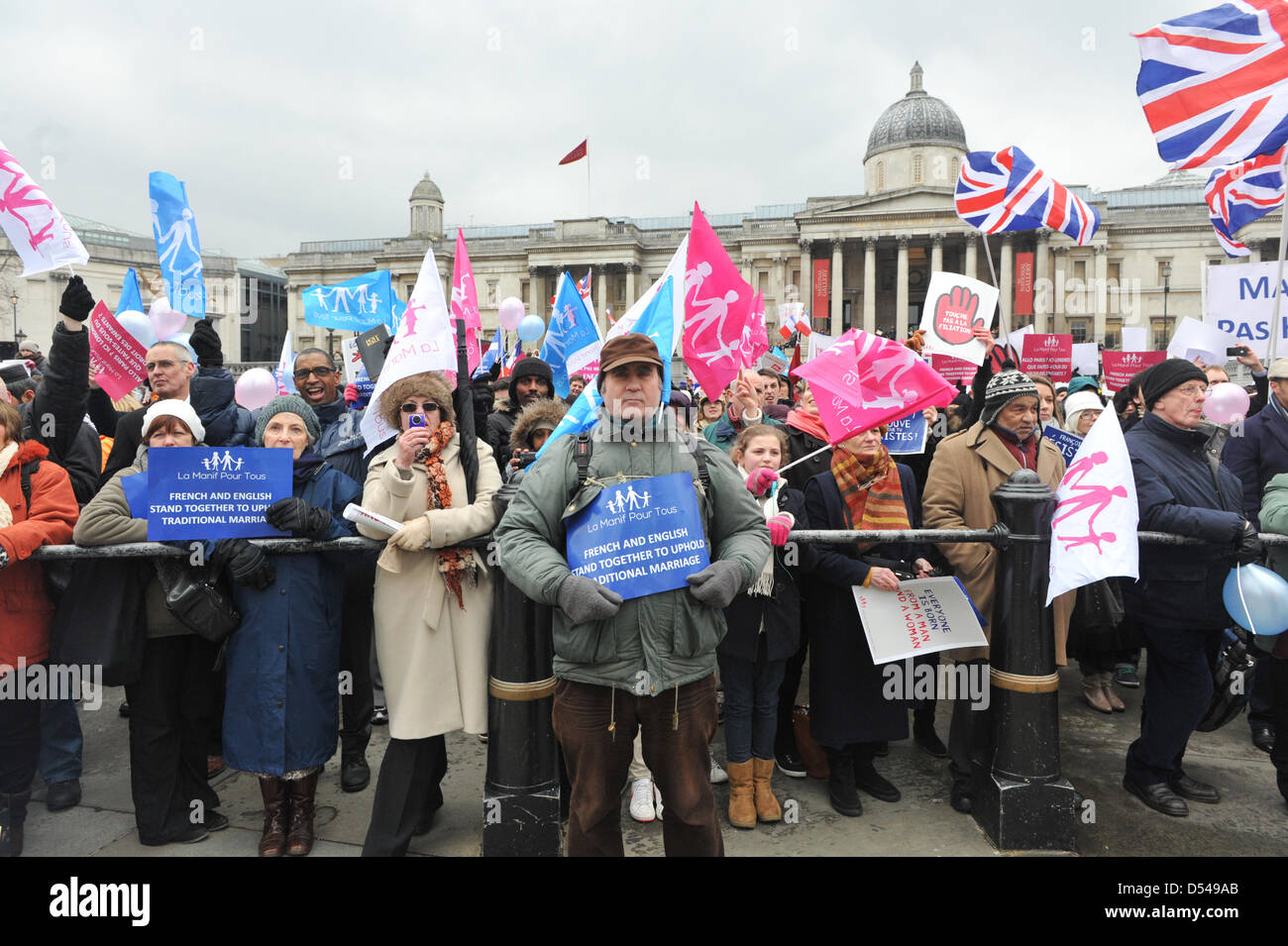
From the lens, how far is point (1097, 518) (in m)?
3.26

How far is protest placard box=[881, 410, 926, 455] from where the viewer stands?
4898mm

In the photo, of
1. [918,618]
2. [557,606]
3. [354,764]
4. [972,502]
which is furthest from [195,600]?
[972,502]

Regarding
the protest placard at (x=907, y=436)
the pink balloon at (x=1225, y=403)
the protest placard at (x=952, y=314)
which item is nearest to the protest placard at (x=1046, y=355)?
the protest placard at (x=952, y=314)

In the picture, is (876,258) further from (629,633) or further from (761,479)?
(629,633)

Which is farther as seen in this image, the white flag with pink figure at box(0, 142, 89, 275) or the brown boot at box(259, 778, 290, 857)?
the white flag with pink figure at box(0, 142, 89, 275)

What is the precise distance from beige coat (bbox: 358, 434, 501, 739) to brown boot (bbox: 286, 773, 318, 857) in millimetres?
530

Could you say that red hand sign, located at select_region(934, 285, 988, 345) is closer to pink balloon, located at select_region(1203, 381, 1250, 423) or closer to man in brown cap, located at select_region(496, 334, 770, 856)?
pink balloon, located at select_region(1203, 381, 1250, 423)

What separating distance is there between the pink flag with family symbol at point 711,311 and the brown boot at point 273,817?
10.7 feet

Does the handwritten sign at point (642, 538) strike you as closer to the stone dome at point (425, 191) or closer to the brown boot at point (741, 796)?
the brown boot at point (741, 796)

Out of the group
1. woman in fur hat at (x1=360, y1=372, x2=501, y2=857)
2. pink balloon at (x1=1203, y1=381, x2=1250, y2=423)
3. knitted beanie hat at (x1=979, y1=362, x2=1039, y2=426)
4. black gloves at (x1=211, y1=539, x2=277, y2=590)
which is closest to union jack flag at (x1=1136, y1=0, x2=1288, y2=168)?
pink balloon at (x1=1203, y1=381, x2=1250, y2=423)

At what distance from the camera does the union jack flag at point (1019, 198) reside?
27.2 ft

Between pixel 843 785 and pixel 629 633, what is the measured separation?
5.83 ft
